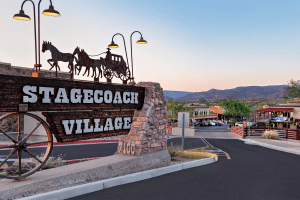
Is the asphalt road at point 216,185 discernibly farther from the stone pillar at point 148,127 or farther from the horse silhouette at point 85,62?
the horse silhouette at point 85,62

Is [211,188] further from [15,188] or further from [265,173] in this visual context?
[15,188]

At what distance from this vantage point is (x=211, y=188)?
8375mm

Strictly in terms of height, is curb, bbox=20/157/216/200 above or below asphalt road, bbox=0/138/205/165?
above

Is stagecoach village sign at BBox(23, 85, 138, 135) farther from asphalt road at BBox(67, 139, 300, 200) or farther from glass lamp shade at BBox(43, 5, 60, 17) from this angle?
glass lamp shade at BBox(43, 5, 60, 17)

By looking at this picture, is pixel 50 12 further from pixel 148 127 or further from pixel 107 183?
pixel 107 183

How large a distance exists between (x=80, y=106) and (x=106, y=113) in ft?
4.27

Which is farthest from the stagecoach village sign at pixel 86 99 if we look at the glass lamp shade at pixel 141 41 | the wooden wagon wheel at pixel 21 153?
the glass lamp shade at pixel 141 41

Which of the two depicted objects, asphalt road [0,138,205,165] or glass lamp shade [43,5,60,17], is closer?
glass lamp shade [43,5,60,17]

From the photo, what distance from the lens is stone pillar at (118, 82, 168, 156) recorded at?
10.3 meters

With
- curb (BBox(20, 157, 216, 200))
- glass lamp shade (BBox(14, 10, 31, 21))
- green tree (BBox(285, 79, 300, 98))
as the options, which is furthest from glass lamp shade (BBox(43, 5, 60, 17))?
green tree (BBox(285, 79, 300, 98))

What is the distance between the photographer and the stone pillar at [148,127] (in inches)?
404

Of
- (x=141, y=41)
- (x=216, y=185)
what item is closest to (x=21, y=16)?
(x=141, y=41)

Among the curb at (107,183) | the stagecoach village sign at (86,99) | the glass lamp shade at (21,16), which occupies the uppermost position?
the glass lamp shade at (21,16)

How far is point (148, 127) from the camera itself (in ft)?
34.4
